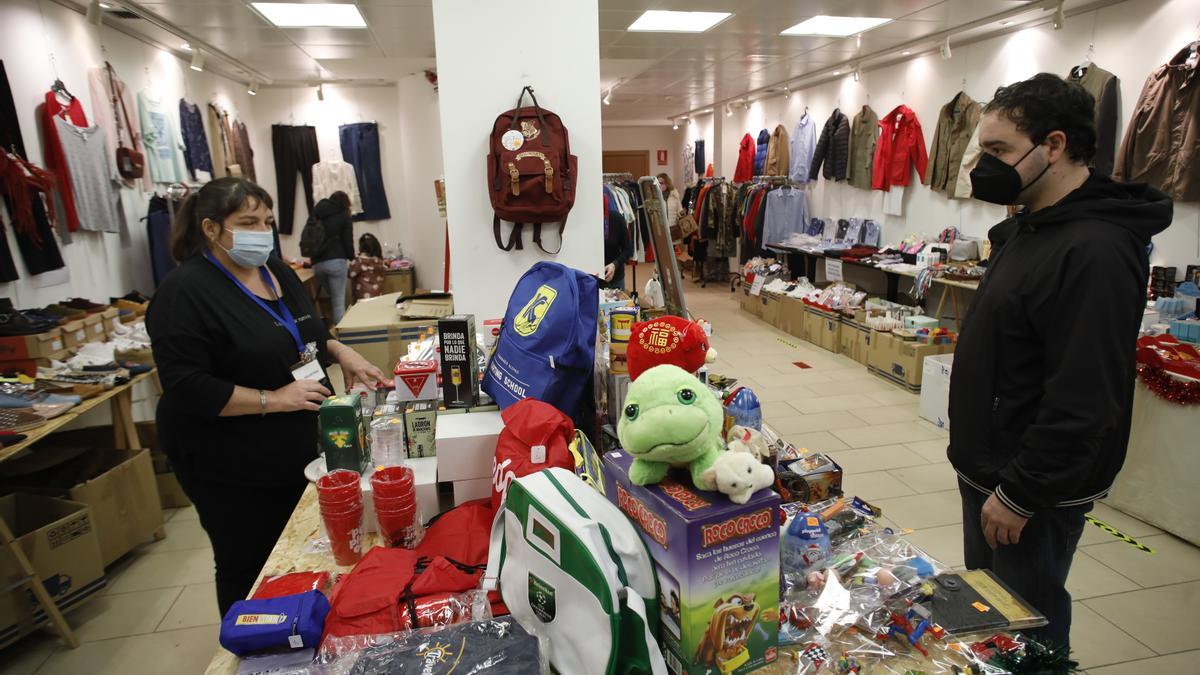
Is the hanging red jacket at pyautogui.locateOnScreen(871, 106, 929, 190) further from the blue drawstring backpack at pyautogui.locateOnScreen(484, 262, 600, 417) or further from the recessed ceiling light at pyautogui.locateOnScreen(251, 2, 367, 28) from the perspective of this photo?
the blue drawstring backpack at pyautogui.locateOnScreen(484, 262, 600, 417)

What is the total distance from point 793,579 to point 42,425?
3055mm

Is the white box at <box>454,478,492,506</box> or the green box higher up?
the green box

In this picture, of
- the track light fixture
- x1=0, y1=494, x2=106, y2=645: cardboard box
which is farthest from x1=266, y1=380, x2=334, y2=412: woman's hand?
the track light fixture

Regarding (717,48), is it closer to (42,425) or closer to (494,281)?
(494,281)

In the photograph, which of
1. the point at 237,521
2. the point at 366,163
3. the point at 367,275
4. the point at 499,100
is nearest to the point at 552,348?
the point at 237,521

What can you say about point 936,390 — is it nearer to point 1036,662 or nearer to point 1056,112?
point 1056,112

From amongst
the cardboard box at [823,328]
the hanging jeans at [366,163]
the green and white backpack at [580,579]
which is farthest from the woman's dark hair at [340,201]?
the green and white backpack at [580,579]

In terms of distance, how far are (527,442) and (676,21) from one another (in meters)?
5.11

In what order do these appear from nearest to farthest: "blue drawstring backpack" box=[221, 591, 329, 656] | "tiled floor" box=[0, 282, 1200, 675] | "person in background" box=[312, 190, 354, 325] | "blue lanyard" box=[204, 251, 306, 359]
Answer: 1. "blue drawstring backpack" box=[221, 591, 329, 656]
2. "blue lanyard" box=[204, 251, 306, 359]
3. "tiled floor" box=[0, 282, 1200, 675]
4. "person in background" box=[312, 190, 354, 325]

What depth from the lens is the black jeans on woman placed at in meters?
2.00

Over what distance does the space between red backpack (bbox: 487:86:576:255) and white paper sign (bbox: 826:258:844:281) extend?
5.17 metres

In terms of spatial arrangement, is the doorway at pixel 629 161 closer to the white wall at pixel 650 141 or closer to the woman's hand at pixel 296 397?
the white wall at pixel 650 141

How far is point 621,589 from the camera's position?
1.04 m

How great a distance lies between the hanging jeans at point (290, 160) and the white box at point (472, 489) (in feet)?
27.5
